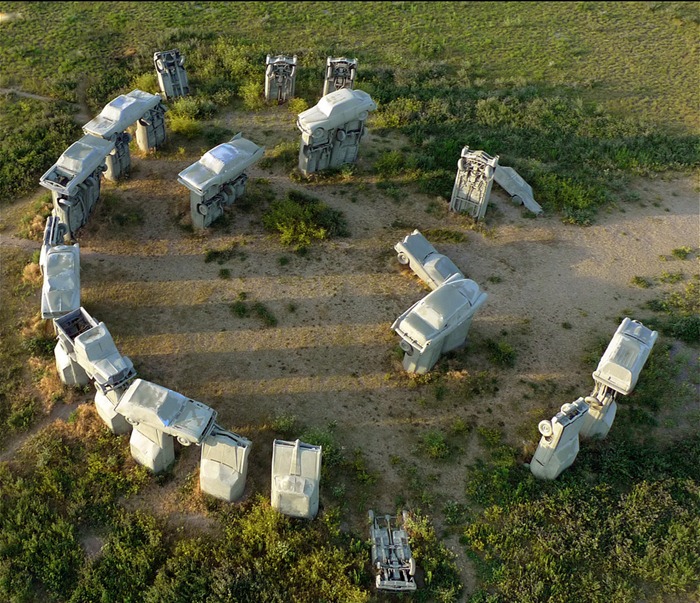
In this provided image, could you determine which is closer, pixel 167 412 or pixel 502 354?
pixel 167 412

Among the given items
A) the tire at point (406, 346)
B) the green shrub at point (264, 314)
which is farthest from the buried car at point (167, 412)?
the tire at point (406, 346)

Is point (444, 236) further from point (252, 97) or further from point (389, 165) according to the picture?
point (252, 97)

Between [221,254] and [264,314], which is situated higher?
[221,254]

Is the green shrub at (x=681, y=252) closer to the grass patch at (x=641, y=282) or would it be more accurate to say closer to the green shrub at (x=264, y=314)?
the grass patch at (x=641, y=282)


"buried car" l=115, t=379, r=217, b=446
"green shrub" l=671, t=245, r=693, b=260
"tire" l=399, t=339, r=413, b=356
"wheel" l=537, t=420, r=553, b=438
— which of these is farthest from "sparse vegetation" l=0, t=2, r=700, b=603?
"buried car" l=115, t=379, r=217, b=446

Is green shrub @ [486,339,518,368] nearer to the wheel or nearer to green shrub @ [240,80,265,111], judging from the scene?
the wheel

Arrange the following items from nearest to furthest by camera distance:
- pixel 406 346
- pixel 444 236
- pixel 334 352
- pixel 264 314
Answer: pixel 406 346 → pixel 334 352 → pixel 264 314 → pixel 444 236

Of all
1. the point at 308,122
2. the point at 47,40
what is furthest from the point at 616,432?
the point at 47,40

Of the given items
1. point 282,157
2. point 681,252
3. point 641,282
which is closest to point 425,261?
point 641,282

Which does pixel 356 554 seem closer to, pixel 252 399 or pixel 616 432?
pixel 252 399
